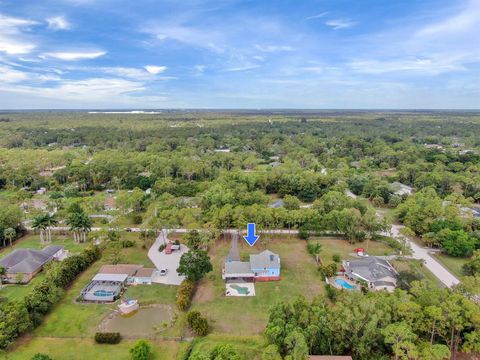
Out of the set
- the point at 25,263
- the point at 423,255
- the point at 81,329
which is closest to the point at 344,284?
the point at 423,255

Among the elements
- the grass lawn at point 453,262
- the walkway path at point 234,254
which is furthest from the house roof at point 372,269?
the walkway path at point 234,254

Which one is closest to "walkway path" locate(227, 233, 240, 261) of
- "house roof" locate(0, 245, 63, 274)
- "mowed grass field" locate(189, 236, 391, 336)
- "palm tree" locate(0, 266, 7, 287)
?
"mowed grass field" locate(189, 236, 391, 336)

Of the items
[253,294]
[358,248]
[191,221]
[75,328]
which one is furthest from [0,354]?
[358,248]

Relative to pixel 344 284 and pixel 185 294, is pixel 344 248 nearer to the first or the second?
pixel 344 284

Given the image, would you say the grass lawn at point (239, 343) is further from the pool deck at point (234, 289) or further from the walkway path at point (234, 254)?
the walkway path at point (234, 254)

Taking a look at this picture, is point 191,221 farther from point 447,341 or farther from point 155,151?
point 155,151

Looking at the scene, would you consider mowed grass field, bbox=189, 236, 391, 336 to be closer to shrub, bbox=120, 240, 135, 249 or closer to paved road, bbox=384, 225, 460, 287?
paved road, bbox=384, 225, 460, 287

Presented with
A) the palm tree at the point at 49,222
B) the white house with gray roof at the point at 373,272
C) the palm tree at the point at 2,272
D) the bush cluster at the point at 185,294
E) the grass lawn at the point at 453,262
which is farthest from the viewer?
the palm tree at the point at 49,222
